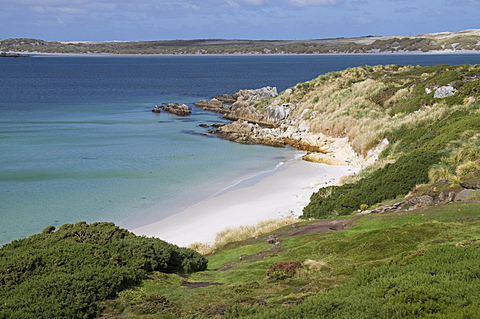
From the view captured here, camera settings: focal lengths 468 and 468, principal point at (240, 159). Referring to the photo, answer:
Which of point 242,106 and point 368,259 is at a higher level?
point 368,259

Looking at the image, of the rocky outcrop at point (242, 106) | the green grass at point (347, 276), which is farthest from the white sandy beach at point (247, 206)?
the rocky outcrop at point (242, 106)

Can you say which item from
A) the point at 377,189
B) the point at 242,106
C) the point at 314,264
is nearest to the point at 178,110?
the point at 242,106

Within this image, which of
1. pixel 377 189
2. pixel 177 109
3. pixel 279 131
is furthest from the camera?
pixel 177 109

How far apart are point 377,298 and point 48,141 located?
43.3 m

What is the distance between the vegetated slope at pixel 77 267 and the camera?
10.4 meters

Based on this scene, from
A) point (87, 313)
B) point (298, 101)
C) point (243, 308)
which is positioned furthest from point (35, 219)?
point (298, 101)

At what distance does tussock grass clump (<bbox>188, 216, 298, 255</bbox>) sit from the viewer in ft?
65.9

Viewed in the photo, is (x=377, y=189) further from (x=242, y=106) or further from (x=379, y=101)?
(x=242, y=106)

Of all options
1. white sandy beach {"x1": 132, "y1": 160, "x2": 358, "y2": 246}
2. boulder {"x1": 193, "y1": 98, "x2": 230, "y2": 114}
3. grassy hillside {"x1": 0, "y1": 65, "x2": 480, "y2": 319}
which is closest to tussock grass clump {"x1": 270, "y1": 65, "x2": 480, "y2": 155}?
white sandy beach {"x1": 132, "y1": 160, "x2": 358, "y2": 246}

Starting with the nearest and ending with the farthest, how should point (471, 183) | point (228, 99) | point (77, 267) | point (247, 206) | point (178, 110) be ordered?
1. point (77, 267)
2. point (471, 183)
3. point (247, 206)
4. point (178, 110)
5. point (228, 99)

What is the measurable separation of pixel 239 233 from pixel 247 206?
6.00 m

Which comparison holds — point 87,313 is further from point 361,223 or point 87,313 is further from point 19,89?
point 19,89

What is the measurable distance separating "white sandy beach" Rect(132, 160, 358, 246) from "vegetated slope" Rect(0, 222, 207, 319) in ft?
24.6

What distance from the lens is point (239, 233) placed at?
20.9 metres
